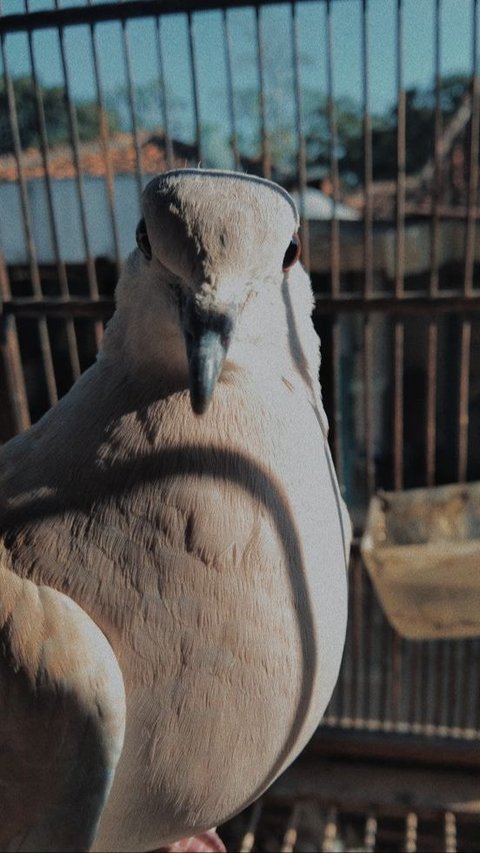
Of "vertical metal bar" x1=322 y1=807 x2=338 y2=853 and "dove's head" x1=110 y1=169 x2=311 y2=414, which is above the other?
"dove's head" x1=110 y1=169 x2=311 y2=414

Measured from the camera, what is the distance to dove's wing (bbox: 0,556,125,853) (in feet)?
1.87

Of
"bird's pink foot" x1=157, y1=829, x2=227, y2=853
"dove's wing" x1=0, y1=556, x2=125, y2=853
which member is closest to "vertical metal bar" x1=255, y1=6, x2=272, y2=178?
"dove's wing" x1=0, y1=556, x2=125, y2=853

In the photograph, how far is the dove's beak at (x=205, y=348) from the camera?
513 millimetres

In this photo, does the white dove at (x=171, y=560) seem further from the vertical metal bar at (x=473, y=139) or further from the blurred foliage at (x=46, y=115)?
the blurred foliage at (x=46, y=115)

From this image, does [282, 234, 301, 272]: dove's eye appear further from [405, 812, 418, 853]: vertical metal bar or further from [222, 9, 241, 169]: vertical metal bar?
[405, 812, 418, 853]: vertical metal bar

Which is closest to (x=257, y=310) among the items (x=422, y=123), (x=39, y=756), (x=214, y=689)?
(x=214, y=689)

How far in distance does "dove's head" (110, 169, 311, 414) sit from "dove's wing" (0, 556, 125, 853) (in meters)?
0.22

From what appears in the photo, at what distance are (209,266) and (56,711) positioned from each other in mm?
384

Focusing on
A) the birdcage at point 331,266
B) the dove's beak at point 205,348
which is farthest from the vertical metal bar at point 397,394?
the dove's beak at point 205,348

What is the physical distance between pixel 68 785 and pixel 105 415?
0.32 m

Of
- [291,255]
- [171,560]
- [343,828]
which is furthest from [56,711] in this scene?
[343,828]

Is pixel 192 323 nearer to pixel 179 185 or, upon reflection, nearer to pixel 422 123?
pixel 179 185

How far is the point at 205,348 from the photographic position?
52 cm

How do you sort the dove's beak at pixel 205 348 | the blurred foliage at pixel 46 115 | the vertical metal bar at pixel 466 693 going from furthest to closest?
1. the vertical metal bar at pixel 466 693
2. the blurred foliage at pixel 46 115
3. the dove's beak at pixel 205 348
